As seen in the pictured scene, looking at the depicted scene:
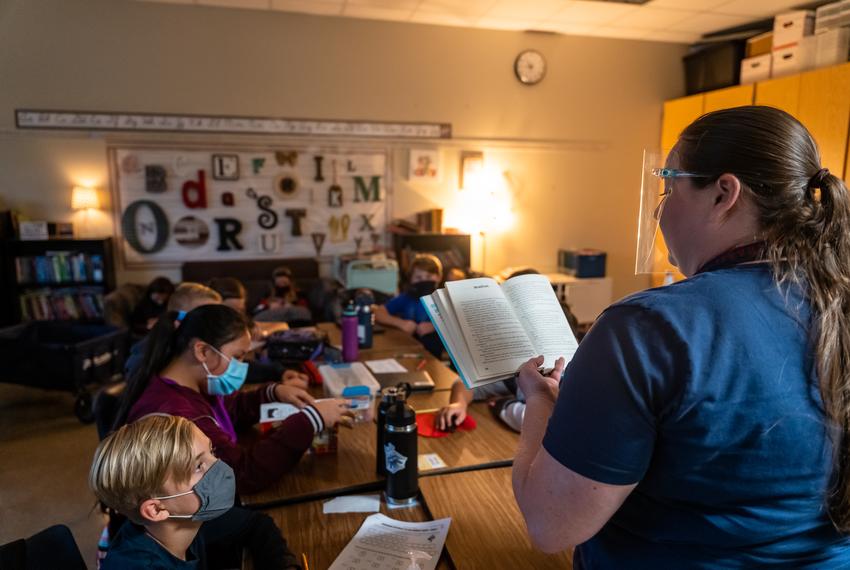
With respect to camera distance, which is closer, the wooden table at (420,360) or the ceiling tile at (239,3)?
the wooden table at (420,360)

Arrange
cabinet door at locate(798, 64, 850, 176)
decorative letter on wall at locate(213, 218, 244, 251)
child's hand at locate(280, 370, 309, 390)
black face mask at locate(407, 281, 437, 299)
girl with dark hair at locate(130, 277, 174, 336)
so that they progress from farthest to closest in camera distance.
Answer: decorative letter on wall at locate(213, 218, 244, 251) < girl with dark hair at locate(130, 277, 174, 336) < cabinet door at locate(798, 64, 850, 176) < black face mask at locate(407, 281, 437, 299) < child's hand at locate(280, 370, 309, 390)

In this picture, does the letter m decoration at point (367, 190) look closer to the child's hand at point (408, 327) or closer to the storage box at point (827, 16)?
the child's hand at point (408, 327)

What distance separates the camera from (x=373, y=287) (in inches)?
194

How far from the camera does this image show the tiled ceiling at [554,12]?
471cm

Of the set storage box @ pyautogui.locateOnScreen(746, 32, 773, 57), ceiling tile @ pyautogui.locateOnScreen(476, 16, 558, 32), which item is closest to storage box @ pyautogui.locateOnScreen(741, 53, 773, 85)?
storage box @ pyautogui.locateOnScreen(746, 32, 773, 57)

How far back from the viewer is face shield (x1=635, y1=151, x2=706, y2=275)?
88 centimetres

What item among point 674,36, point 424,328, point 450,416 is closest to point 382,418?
point 450,416

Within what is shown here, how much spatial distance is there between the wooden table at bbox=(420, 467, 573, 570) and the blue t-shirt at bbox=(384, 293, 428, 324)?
189 cm

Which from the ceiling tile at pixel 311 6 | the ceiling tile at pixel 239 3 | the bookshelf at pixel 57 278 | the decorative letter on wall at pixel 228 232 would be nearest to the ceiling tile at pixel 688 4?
the ceiling tile at pixel 311 6

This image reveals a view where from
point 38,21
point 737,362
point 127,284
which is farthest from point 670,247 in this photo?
point 38,21

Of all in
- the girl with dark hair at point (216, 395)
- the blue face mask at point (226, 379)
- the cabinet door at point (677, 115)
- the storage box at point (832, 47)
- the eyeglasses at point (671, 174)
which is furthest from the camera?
the cabinet door at point (677, 115)

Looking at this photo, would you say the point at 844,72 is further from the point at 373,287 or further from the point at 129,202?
the point at 129,202

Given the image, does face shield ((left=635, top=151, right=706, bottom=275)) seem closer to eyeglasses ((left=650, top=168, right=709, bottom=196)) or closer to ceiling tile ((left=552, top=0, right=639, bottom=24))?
eyeglasses ((left=650, top=168, right=709, bottom=196))

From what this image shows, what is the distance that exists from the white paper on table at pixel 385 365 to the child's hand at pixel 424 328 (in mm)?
616
